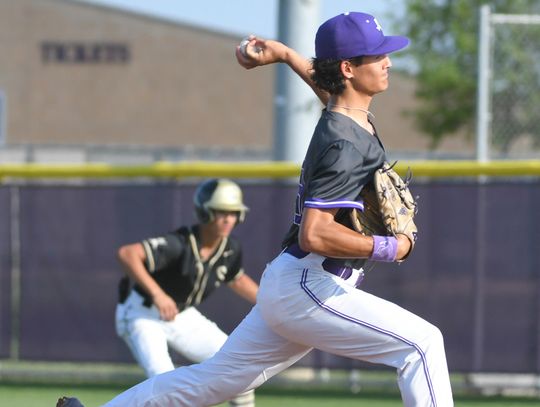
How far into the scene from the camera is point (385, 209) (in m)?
5.19

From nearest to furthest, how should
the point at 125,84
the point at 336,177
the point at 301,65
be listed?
1. the point at 336,177
2. the point at 301,65
3. the point at 125,84

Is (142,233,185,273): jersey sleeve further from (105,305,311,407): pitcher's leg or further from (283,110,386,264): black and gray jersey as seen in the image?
(283,110,386,264): black and gray jersey

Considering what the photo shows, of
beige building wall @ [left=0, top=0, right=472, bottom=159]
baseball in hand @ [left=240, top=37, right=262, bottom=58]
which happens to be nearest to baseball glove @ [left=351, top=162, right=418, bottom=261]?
baseball in hand @ [left=240, top=37, right=262, bottom=58]

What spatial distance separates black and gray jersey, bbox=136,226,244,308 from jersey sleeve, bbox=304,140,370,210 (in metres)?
2.78

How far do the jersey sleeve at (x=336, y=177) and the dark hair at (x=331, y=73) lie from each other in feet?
1.12

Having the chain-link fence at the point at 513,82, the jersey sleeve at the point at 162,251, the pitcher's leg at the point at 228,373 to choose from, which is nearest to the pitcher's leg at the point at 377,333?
the pitcher's leg at the point at 228,373

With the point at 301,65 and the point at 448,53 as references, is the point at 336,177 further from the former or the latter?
the point at 448,53

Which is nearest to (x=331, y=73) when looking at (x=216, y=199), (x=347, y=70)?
(x=347, y=70)

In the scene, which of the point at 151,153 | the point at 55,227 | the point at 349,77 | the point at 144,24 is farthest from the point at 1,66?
the point at 349,77

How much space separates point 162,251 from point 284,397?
2.32 metres

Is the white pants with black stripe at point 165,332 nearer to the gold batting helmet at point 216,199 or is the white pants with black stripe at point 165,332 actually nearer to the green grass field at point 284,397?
the gold batting helmet at point 216,199

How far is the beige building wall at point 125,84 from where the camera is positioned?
46781mm

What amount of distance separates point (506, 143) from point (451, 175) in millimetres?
1455

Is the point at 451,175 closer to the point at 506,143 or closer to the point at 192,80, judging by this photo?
the point at 506,143
